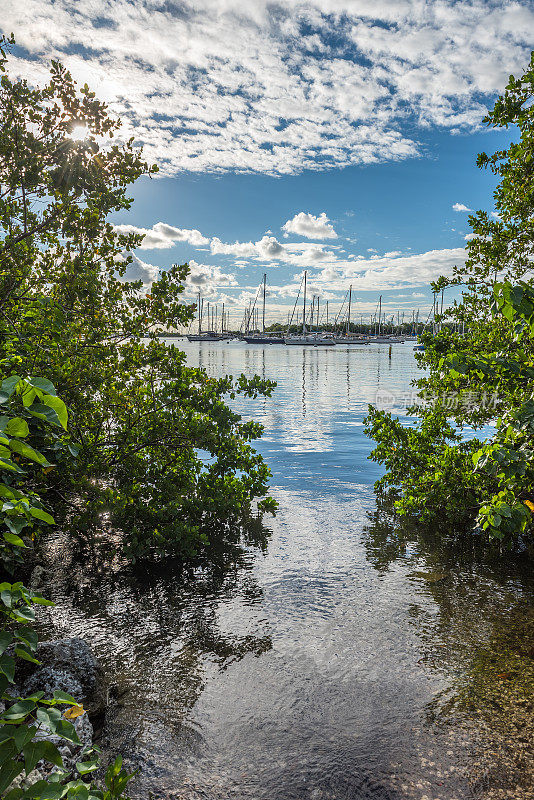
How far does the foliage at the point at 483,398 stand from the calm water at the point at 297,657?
49.2 inches

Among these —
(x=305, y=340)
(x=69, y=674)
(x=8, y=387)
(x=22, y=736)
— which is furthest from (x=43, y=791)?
(x=305, y=340)

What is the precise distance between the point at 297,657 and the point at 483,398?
243 inches

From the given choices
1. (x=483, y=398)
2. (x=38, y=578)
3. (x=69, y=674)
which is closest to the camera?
(x=69, y=674)

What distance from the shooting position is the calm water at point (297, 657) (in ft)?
14.4

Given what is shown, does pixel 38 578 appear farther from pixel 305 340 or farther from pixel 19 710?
pixel 305 340

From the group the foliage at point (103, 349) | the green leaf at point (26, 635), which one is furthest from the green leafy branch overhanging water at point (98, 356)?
the green leaf at point (26, 635)

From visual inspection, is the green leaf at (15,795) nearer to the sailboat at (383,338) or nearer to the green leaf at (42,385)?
the green leaf at (42,385)

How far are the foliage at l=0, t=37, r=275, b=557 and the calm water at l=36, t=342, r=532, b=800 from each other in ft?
3.91

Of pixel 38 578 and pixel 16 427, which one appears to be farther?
pixel 38 578

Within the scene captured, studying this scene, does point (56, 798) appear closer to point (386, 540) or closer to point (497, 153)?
point (386, 540)

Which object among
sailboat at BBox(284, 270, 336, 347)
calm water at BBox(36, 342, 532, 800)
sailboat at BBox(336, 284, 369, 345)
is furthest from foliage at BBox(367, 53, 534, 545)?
sailboat at BBox(336, 284, 369, 345)

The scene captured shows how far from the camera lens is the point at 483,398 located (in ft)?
31.3

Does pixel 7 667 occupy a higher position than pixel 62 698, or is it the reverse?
pixel 7 667

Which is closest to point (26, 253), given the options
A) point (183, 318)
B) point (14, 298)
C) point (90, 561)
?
point (14, 298)
